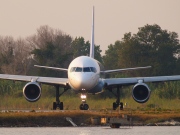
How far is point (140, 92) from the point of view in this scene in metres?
55.2

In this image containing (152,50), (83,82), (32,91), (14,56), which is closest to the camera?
(83,82)

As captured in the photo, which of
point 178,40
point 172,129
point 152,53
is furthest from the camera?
point 178,40

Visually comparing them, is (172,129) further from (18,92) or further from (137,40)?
(137,40)

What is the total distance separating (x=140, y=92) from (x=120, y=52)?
5248cm

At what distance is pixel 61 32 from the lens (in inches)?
4373

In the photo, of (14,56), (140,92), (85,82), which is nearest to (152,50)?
(14,56)

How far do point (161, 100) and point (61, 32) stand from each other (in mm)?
49515

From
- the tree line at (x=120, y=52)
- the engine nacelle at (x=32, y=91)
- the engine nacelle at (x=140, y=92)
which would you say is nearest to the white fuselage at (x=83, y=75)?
the engine nacelle at (x=32, y=91)

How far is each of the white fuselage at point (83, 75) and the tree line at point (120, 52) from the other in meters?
35.1

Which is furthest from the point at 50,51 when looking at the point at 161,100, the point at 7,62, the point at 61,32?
the point at 161,100

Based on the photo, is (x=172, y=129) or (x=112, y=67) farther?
(x=112, y=67)

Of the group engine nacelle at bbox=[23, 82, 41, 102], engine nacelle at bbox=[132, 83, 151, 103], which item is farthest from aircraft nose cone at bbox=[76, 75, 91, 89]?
engine nacelle at bbox=[132, 83, 151, 103]

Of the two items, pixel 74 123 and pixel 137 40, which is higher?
pixel 137 40

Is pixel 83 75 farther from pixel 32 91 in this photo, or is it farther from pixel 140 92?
pixel 140 92
